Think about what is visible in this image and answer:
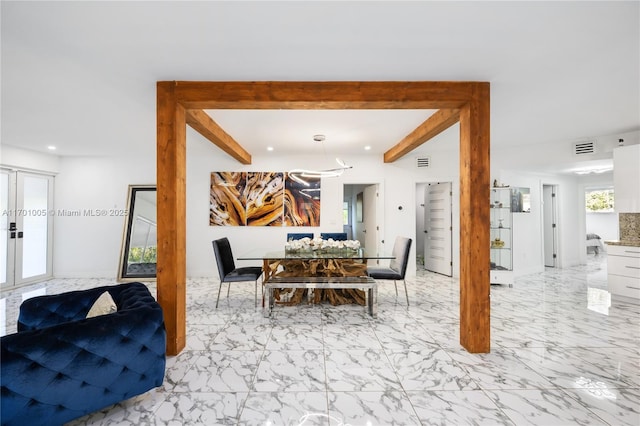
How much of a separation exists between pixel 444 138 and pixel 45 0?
4866 mm

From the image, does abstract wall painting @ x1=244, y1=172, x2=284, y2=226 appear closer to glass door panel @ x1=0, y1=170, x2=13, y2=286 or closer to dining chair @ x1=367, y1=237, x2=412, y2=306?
dining chair @ x1=367, y1=237, x2=412, y2=306

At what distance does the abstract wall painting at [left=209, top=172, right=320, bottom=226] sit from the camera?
5.75 m

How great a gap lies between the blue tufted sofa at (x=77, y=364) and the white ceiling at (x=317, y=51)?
1935mm

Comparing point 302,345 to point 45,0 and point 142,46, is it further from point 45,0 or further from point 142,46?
point 45,0

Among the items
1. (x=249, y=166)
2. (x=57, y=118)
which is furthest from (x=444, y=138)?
(x=57, y=118)

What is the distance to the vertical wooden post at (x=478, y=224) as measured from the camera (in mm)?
2584

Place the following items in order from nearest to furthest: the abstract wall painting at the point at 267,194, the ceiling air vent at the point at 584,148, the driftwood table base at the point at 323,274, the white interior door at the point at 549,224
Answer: the driftwood table base at the point at 323,274
the ceiling air vent at the point at 584,148
the abstract wall painting at the point at 267,194
the white interior door at the point at 549,224

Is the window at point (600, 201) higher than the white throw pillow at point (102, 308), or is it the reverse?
the window at point (600, 201)

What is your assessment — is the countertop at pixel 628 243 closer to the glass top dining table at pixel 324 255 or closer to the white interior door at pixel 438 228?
the white interior door at pixel 438 228

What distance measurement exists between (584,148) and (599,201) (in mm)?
6990

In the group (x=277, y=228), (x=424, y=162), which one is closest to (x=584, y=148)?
(x=424, y=162)

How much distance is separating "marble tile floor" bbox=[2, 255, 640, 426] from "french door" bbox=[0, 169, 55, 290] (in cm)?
148

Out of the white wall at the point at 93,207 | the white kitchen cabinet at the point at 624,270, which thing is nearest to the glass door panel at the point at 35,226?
the white wall at the point at 93,207

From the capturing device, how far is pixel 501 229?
5.32m
